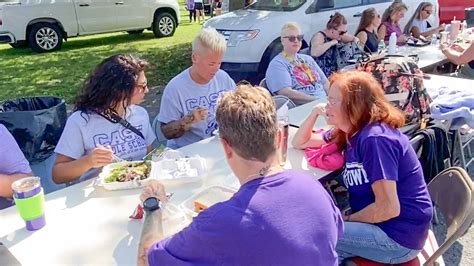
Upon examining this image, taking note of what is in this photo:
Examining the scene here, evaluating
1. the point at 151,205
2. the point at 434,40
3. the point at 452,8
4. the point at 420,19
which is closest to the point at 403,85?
the point at 151,205

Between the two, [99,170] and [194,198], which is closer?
[194,198]

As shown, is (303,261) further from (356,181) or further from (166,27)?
(166,27)

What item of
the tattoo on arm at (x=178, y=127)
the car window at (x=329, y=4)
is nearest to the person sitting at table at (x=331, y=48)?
the car window at (x=329, y=4)

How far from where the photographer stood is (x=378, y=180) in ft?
5.92

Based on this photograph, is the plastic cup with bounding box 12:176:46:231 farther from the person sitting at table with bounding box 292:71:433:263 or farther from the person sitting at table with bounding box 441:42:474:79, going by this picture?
the person sitting at table with bounding box 441:42:474:79

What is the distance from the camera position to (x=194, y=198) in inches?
73.5

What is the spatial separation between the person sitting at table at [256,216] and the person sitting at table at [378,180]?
547 millimetres

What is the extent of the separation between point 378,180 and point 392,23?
16.7 ft

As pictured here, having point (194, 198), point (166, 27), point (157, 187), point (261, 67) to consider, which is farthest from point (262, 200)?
point (166, 27)

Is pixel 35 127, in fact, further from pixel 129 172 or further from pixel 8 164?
pixel 129 172

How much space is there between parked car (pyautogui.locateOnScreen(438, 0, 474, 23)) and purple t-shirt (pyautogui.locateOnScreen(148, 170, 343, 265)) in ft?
32.3

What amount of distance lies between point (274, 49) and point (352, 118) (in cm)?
464

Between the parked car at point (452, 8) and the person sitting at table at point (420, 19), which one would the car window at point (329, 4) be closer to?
the person sitting at table at point (420, 19)

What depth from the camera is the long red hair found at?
6.27ft
